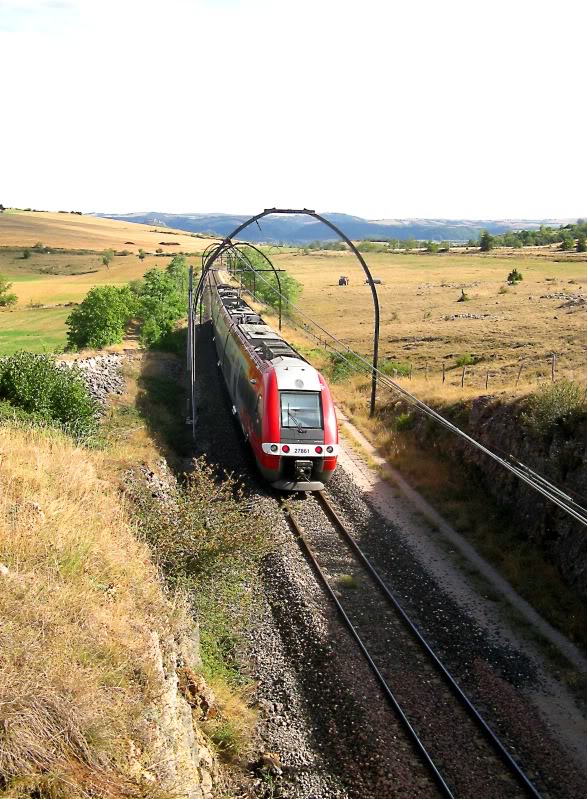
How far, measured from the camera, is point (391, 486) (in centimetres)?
2097

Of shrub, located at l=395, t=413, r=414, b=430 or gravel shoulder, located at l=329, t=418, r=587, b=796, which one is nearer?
gravel shoulder, located at l=329, t=418, r=587, b=796

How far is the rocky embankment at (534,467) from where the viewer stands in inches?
607

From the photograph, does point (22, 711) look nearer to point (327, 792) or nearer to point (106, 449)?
point (327, 792)

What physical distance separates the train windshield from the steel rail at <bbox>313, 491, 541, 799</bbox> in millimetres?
2368

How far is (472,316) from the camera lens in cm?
5269

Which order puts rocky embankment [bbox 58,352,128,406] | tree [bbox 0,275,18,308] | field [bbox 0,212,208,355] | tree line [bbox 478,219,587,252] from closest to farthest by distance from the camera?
rocky embankment [bbox 58,352,128,406] → field [bbox 0,212,208,355] → tree [bbox 0,275,18,308] → tree line [bbox 478,219,587,252]

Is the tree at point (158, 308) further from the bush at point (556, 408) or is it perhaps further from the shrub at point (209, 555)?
the shrub at point (209, 555)

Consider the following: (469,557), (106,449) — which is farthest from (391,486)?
(106,449)

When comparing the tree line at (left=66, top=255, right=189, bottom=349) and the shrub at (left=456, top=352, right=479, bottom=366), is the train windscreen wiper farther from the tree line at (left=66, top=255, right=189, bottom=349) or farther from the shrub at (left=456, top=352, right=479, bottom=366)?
the tree line at (left=66, top=255, right=189, bottom=349)

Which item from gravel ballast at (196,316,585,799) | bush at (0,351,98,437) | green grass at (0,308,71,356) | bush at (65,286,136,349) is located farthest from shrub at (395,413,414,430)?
green grass at (0,308,71,356)

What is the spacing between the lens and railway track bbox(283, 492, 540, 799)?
956 centimetres

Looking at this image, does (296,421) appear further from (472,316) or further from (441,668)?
(472,316)

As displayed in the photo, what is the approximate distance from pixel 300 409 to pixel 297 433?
2.29 ft

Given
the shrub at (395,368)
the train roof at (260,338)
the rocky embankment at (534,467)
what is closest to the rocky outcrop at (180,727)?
the rocky embankment at (534,467)
